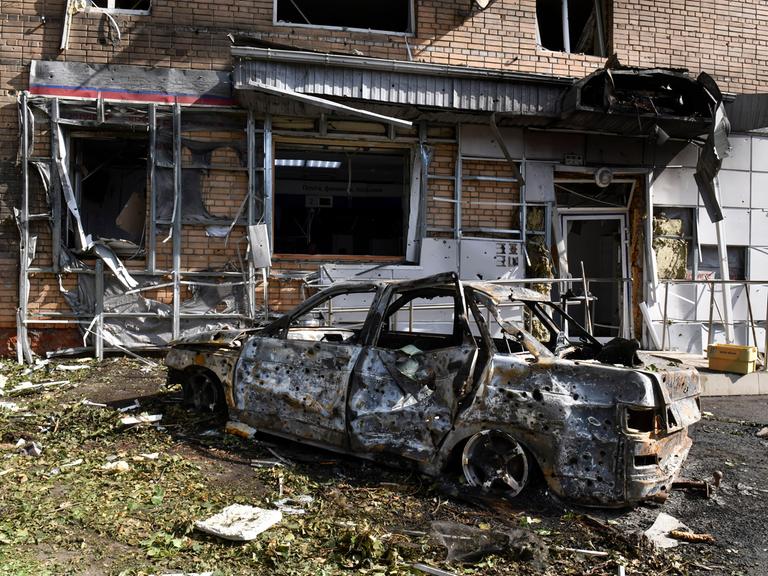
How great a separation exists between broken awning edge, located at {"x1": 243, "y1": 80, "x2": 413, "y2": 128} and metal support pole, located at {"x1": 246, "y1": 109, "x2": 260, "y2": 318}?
0.83 meters

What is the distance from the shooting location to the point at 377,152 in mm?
9641

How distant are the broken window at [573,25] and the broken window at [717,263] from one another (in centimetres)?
375

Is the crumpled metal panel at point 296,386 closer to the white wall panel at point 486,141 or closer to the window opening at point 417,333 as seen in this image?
the window opening at point 417,333

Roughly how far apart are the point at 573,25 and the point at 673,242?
411 centimetres

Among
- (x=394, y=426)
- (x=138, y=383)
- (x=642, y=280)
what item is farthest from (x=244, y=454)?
(x=642, y=280)

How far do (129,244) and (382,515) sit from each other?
6.43 m

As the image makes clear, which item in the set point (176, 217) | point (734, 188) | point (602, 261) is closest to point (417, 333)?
point (176, 217)

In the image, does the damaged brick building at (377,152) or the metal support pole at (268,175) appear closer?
the damaged brick building at (377,152)

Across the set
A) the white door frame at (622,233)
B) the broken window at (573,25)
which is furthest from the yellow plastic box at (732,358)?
the broken window at (573,25)

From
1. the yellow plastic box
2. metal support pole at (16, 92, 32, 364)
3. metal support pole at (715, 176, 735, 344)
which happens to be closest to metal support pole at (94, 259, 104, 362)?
metal support pole at (16, 92, 32, 364)

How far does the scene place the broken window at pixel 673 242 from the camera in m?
10.0

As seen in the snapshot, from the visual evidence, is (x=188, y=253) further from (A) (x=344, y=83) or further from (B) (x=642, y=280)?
(B) (x=642, y=280)

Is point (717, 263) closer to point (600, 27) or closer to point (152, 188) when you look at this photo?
point (600, 27)

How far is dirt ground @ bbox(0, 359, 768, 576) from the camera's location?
320 centimetres
